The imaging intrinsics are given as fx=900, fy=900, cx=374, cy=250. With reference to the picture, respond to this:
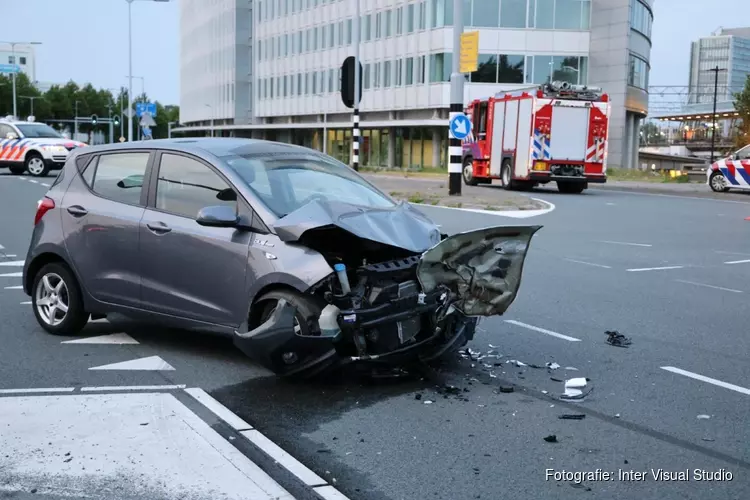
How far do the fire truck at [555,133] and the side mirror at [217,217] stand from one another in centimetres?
2251

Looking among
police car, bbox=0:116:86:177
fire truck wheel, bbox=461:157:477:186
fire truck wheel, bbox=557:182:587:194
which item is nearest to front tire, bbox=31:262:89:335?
fire truck wheel, bbox=557:182:587:194

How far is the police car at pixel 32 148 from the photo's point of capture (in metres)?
31.4

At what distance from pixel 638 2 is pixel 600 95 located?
36361mm

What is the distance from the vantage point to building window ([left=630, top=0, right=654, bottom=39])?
59750 mm

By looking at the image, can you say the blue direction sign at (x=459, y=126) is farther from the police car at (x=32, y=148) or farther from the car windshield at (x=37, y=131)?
the car windshield at (x=37, y=131)

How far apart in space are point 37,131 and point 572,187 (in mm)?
18771

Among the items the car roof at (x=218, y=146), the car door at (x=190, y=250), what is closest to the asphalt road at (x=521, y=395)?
the car door at (x=190, y=250)

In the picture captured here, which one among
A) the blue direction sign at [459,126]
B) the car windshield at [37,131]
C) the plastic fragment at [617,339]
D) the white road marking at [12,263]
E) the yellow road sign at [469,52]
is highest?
the yellow road sign at [469,52]

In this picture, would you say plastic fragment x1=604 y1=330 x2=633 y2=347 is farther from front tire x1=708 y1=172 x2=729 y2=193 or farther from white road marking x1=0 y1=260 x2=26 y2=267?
front tire x1=708 y1=172 x2=729 y2=193

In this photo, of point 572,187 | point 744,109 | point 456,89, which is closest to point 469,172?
point 572,187

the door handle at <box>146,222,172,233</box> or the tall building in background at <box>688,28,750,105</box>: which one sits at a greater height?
the tall building in background at <box>688,28,750,105</box>

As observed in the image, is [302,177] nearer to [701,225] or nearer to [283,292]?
[283,292]

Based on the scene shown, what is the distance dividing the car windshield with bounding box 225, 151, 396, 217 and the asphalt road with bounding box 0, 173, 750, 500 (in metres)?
1.20

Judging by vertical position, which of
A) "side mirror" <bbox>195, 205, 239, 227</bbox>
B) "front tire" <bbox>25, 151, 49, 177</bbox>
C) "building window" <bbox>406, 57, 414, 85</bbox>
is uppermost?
"building window" <bbox>406, 57, 414, 85</bbox>
